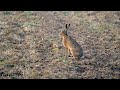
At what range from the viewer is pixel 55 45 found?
729 cm

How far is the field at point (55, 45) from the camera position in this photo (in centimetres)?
609

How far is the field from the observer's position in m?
6.09

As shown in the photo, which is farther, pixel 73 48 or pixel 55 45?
pixel 55 45

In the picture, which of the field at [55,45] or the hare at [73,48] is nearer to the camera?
the field at [55,45]

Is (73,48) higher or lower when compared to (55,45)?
lower

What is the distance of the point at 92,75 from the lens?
600cm

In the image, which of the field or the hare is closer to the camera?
the field

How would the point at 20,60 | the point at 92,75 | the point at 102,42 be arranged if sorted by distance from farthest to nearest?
1. the point at 102,42
2. the point at 20,60
3. the point at 92,75
